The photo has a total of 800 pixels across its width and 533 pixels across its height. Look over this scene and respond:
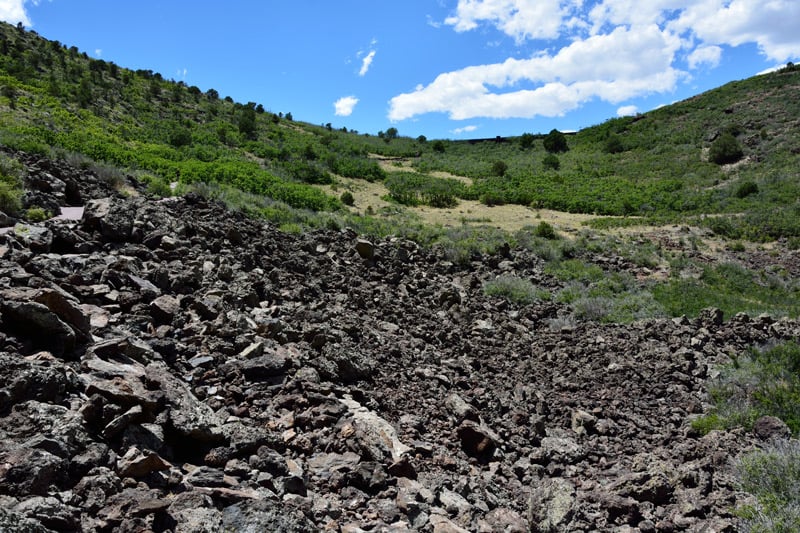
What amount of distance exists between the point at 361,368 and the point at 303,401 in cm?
138

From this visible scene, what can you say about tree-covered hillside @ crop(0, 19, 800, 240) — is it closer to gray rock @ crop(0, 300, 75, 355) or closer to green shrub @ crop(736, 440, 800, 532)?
gray rock @ crop(0, 300, 75, 355)

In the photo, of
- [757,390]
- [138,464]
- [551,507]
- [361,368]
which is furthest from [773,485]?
[138,464]

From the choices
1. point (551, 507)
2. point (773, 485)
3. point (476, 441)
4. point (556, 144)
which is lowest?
point (773, 485)

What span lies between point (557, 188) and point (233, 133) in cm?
2086

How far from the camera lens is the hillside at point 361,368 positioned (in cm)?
332

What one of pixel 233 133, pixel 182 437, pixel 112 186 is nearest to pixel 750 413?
pixel 182 437

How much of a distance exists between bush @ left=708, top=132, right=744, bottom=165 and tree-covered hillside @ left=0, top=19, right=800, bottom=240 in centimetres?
9

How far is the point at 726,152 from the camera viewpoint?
3112 cm

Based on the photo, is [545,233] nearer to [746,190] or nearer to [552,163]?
[746,190]

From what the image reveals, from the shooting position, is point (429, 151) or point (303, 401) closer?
point (303, 401)

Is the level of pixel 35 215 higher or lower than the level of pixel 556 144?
lower

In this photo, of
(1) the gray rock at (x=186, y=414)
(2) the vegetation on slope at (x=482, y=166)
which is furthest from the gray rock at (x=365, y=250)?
(1) the gray rock at (x=186, y=414)

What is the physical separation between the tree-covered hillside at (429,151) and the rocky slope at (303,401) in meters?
4.45

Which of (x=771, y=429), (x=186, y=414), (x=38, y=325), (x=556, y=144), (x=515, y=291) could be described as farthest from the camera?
(x=556, y=144)
